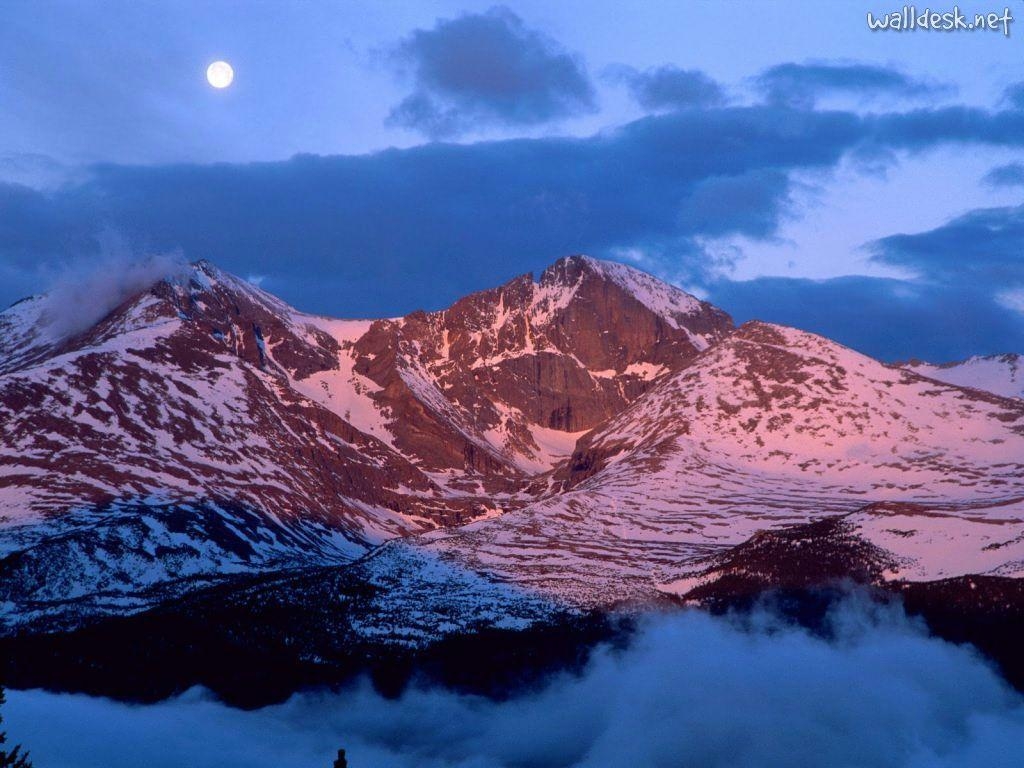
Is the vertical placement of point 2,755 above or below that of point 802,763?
above

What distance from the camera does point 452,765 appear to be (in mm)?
195125

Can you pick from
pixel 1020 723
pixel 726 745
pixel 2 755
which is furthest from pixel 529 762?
pixel 2 755

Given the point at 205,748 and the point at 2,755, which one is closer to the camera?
the point at 2,755

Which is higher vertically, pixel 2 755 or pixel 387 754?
pixel 2 755

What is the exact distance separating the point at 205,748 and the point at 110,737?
1122cm

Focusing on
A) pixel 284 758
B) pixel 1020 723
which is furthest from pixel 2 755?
pixel 1020 723

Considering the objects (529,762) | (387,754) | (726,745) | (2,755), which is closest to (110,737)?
(387,754)

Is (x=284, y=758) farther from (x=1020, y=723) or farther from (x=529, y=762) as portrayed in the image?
(x=1020, y=723)

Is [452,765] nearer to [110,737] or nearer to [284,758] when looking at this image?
[284,758]

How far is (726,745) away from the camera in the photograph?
192625 millimetres

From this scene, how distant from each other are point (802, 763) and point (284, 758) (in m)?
60.9

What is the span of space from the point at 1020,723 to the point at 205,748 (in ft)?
324

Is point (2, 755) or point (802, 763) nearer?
point (2, 755)

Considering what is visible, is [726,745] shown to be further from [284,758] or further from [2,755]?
[2,755]
